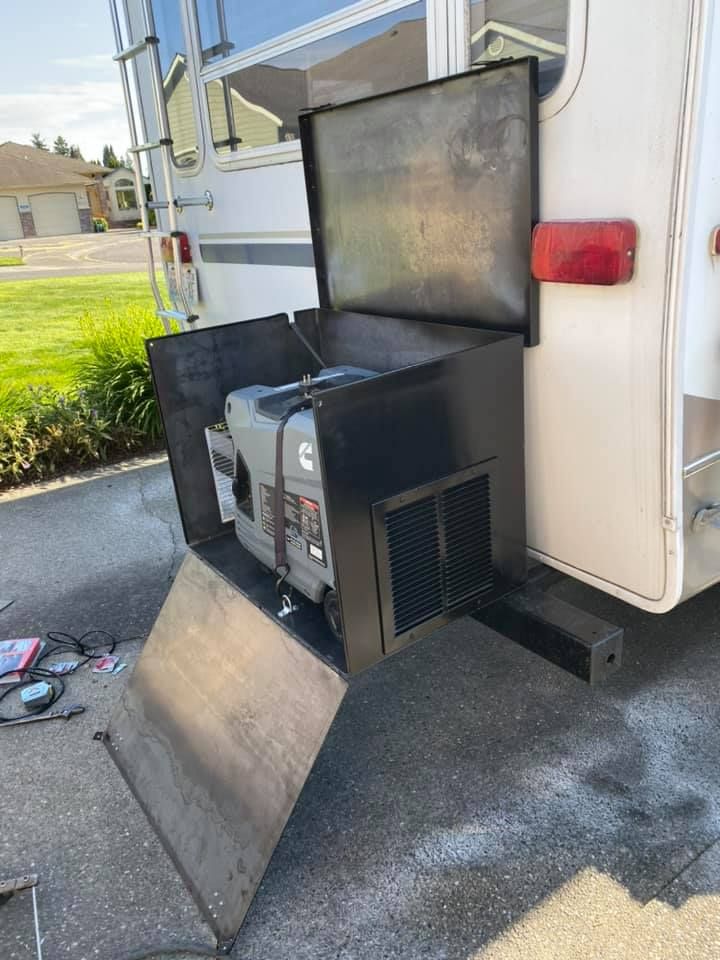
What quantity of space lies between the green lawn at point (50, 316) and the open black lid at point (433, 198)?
13.7 feet

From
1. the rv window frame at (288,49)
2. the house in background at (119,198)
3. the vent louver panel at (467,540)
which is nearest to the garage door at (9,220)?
the house in background at (119,198)

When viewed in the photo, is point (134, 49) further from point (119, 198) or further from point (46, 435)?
point (119, 198)

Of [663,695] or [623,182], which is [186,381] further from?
[663,695]

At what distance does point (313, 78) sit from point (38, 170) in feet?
151

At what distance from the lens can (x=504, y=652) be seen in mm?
2742

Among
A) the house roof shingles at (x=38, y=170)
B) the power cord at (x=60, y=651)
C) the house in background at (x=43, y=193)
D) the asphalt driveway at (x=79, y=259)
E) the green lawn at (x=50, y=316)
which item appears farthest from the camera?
the house in background at (x=43, y=193)

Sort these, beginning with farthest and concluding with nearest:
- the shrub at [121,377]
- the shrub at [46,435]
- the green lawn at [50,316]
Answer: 1. the green lawn at [50,316]
2. the shrub at [121,377]
3. the shrub at [46,435]

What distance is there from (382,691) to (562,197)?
1696mm

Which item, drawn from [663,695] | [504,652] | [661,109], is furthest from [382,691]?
[661,109]

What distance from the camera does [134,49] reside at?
3414 mm

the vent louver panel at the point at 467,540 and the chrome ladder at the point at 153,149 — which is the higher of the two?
the chrome ladder at the point at 153,149

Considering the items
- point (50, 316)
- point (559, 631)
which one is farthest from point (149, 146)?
point (50, 316)

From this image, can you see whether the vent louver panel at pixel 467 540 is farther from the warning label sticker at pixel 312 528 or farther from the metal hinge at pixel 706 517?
the metal hinge at pixel 706 517

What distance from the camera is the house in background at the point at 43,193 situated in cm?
4134
